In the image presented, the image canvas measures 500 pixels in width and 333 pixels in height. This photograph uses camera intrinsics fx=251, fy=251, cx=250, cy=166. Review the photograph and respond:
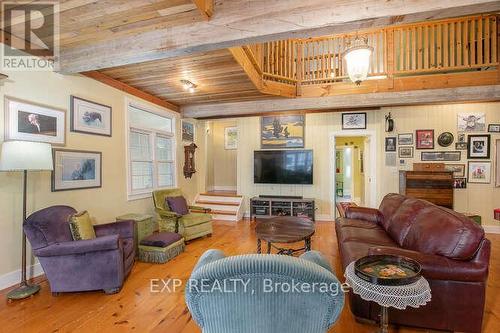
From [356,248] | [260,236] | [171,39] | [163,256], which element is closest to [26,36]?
[171,39]

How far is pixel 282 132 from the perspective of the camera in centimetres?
609

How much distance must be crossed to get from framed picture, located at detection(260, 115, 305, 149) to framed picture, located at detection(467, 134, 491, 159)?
10.8ft

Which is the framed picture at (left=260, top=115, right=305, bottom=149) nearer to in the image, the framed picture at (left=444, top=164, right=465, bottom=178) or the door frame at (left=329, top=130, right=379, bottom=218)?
the door frame at (left=329, top=130, right=379, bottom=218)

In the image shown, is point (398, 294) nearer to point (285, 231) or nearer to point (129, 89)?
point (285, 231)

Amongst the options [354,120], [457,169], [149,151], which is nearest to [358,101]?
[354,120]

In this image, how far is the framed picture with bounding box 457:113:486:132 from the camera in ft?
16.3

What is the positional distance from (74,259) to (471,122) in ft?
22.5

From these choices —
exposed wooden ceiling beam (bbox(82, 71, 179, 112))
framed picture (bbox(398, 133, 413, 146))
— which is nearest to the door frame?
framed picture (bbox(398, 133, 413, 146))

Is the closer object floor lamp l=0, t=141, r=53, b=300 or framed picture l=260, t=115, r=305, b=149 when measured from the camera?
floor lamp l=0, t=141, r=53, b=300

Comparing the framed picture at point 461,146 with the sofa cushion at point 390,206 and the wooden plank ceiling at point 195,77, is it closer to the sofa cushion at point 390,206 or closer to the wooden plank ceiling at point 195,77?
the sofa cushion at point 390,206

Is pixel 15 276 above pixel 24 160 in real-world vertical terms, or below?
below

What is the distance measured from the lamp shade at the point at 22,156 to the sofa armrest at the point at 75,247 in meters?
0.78

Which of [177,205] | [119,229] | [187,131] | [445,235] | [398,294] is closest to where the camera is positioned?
[398,294]

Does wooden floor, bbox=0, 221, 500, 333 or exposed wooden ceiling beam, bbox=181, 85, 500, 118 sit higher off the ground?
exposed wooden ceiling beam, bbox=181, 85, 500, 118
